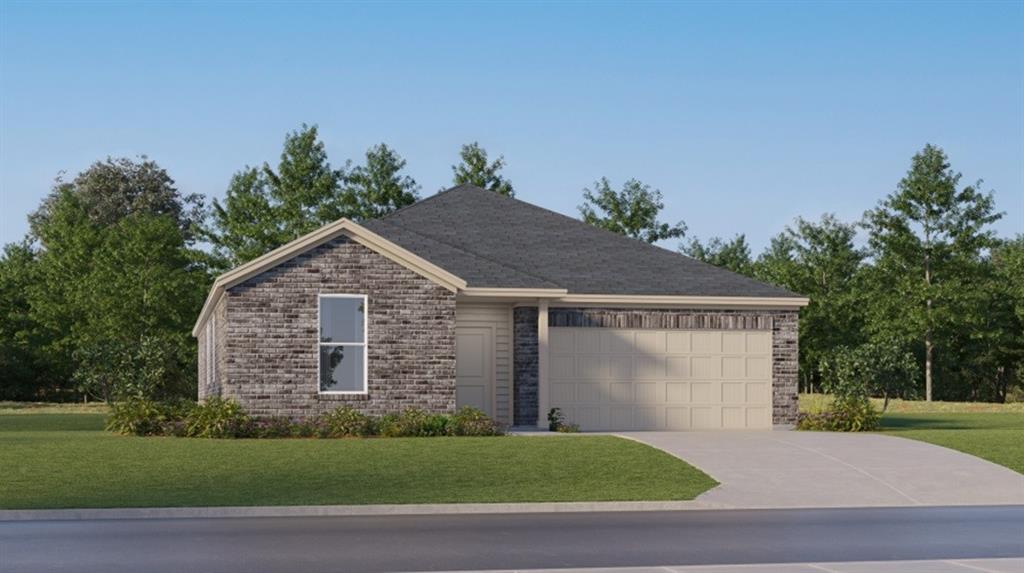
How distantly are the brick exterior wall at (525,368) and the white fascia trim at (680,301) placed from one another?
753 millimetres

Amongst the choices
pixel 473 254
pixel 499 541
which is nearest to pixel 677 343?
pixel 473 254

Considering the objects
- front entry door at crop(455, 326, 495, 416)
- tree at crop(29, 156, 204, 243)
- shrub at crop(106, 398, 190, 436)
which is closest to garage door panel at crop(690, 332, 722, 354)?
front entry door at crop(455, 326, 495, 416)

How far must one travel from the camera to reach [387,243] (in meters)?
29.3

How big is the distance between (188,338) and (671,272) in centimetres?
2670

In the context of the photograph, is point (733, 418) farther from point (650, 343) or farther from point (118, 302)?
point (118, 302)

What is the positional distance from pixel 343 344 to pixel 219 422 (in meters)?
3.28

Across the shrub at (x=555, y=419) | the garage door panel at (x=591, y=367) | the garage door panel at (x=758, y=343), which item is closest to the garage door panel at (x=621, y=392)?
the garage door panel at (x=591, y=367)

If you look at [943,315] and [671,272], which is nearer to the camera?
[671,272]

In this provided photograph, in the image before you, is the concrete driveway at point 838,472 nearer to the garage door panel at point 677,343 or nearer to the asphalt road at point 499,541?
the asphalt road at point 499,541

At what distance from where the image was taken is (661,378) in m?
32.3

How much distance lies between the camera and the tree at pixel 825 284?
207ft

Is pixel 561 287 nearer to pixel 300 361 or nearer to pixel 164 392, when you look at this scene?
pixel 300 361

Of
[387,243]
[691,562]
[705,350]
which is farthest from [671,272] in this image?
[691,562]

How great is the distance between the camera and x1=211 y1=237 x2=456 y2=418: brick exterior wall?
94.3 feet
